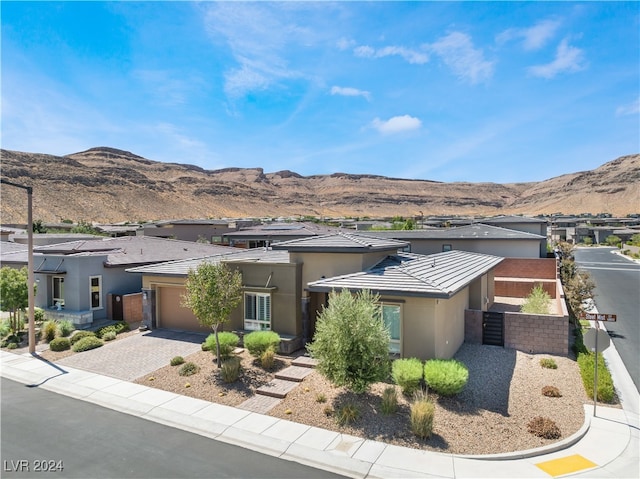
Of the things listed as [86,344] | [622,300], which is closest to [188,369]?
[86,344]

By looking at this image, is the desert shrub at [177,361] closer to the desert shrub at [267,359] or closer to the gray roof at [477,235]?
the desert shrub at [267,359]

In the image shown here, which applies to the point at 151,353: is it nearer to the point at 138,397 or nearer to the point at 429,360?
the point at 138,397

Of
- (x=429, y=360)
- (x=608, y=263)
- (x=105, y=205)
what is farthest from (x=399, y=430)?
A: (x=105, y=205)

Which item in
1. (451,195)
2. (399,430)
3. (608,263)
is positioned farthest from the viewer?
(451,195)

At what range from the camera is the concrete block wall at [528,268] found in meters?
30.5

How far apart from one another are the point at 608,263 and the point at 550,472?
52.0 meters

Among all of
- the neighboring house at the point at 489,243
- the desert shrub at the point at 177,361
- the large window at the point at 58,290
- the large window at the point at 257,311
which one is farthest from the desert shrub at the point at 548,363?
the large window at the point at 58,290

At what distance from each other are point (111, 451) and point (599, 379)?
1425 cm

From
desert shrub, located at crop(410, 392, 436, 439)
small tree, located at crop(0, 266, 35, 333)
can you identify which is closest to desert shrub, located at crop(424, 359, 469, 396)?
desert shrub, located at crop(410, 392, 436, 439)

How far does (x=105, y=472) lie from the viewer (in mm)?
8609

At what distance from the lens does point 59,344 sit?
58.4 feet

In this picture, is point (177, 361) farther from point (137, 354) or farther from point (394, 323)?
point (394, 323)

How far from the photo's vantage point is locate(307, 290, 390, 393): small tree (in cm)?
1108

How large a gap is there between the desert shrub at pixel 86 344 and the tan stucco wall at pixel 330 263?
990 centimetres
